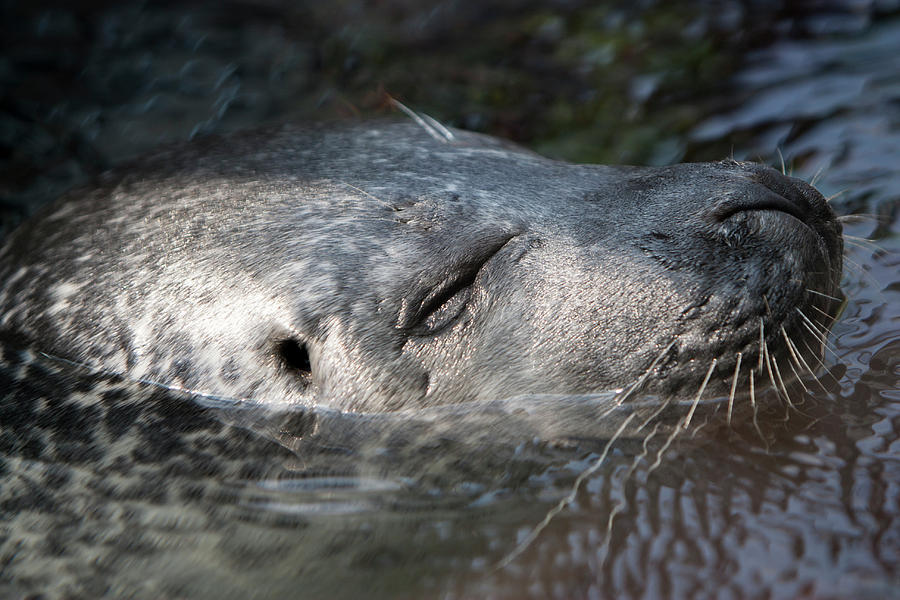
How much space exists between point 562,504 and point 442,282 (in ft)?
2.32

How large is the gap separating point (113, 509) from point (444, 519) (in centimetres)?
95

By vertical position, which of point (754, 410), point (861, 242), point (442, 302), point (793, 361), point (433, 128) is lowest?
point (754, 410)

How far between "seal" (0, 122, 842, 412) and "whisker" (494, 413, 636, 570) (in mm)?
153

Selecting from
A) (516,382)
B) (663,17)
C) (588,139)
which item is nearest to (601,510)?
(516,382)

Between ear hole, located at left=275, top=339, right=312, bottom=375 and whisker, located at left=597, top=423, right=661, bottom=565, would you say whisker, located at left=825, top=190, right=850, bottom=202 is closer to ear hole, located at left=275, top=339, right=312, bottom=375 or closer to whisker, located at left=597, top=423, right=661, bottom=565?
whisker, located at left=597, top=423, right=661, bottom=565

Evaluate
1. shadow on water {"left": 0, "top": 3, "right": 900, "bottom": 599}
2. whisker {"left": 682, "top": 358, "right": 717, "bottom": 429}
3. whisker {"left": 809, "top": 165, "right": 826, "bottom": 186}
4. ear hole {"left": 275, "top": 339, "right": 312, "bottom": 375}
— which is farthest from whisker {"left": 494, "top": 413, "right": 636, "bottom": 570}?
whisker {"left": 809, "top": 165, "right": 826, "bottom": 186}

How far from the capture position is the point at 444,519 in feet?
8.23

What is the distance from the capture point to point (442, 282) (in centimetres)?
275

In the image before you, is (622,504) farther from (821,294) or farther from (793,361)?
(821,294)

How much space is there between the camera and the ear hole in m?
2.85

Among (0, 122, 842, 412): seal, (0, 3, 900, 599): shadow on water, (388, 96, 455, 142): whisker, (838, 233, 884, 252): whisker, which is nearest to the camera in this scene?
(0, 3, 900, 599): shadow on water

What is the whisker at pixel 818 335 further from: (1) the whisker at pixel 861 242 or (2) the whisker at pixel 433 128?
(2) the whisker at pixel 433 128

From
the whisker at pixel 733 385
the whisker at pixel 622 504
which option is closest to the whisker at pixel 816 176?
the whisker at pixel 733 385

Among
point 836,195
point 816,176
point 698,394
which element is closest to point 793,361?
point 698,394
